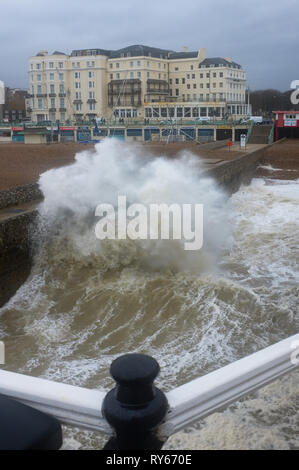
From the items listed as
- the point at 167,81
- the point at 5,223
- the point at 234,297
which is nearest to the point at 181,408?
the point at 234,297

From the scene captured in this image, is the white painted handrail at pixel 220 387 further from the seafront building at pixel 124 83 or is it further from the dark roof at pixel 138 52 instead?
the dark roof at pixel 138 52

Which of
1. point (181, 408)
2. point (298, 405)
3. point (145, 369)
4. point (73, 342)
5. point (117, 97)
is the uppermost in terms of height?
point (117, 97)

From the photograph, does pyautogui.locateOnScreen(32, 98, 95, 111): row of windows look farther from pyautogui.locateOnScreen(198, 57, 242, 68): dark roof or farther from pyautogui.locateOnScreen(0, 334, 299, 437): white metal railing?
pyautogui.locateOnScreen(0, 334, 299, 437): white metal railing

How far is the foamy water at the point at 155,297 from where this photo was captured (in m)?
2.37

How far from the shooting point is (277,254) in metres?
8.75

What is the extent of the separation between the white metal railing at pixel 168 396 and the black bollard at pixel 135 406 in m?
0.06

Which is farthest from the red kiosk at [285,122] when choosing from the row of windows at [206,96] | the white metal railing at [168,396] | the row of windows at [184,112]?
the white metal railing at [168,396]

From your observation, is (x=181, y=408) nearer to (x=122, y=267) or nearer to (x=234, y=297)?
(x=234, y=297)

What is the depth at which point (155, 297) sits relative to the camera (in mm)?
6750

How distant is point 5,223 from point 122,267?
6.70 ft

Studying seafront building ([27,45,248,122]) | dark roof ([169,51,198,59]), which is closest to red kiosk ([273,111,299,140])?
seafront building ([27,45,248,122])

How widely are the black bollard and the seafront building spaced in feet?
210

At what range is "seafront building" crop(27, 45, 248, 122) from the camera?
212ft

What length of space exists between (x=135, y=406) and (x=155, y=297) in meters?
5.50
